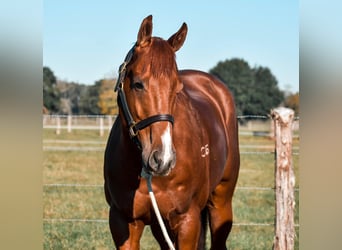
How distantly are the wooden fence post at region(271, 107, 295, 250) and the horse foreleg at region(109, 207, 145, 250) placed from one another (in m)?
2.45

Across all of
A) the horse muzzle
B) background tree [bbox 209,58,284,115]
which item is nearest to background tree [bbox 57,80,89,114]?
background tree [bbox 209,58,284,115]

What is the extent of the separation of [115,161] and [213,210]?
1.50m

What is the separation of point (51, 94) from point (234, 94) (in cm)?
1533

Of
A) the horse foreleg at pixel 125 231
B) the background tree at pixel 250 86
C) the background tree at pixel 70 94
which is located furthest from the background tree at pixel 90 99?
the horse foreleg at pixel 125 231

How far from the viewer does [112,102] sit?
3756cm

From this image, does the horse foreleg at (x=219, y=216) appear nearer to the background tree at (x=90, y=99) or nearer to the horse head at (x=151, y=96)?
the horse head at (x=151, y=96)

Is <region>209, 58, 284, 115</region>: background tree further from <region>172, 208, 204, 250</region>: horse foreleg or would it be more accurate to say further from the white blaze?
the white blaze

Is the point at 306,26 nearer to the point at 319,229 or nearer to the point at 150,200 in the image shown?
the point at 319,229

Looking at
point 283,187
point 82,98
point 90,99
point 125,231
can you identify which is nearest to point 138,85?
point 125,231

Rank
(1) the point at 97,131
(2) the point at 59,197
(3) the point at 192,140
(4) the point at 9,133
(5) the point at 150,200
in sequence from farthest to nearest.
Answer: (1) the point at 97,131 < (2) the point at 59,197 < (3) the point at 192,140 < (5) the point at 150,200 < (4) the point at 9,133

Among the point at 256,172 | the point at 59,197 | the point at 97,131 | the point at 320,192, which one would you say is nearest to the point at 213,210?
the point at 320,192

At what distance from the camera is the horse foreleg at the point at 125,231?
9.99 ft

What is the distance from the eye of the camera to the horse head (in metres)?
2.36

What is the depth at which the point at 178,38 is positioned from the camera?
9.16ft
